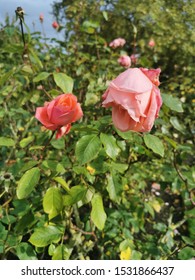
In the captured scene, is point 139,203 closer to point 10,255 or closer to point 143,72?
point 10,255

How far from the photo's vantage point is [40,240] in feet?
3.08

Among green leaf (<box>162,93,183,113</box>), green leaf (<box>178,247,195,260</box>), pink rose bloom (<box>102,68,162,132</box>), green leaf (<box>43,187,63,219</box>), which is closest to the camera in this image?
pink rose bloom (<box>102,68,162,132</box>)

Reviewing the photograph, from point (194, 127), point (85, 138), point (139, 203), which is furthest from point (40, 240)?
point (194, 127)

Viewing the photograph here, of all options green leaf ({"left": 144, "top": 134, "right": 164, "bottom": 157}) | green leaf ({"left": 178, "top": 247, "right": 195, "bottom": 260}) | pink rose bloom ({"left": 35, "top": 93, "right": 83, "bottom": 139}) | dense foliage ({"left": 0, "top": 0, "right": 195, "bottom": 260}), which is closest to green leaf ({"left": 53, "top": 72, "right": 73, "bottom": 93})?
dense foliage ({"left": 0, "top": 0, "right": 195, "bottom": 260})

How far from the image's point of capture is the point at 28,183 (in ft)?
2.73

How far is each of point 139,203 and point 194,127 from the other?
1.19 m

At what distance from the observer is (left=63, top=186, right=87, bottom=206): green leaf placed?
88 centimetres

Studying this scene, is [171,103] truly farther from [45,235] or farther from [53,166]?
[45,235]

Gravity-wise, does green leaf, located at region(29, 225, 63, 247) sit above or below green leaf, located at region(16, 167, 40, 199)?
below

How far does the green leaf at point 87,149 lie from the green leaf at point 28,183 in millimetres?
110

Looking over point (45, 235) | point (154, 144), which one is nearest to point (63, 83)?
point (154, 144)

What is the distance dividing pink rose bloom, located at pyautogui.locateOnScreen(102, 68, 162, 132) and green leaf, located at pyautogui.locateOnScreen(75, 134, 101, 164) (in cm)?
9

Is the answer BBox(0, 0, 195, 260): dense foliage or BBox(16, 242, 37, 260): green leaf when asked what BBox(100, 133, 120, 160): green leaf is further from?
BBox(16, 242, 37, 260): green leaf
